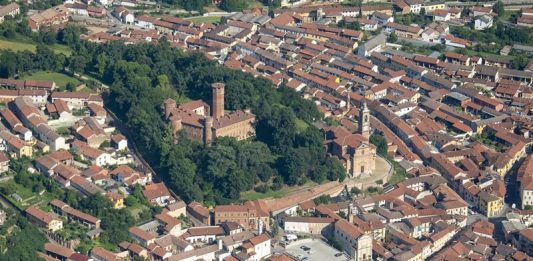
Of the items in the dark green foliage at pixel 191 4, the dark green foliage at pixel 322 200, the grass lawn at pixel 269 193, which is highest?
the dark green foliage at pixel 191 4

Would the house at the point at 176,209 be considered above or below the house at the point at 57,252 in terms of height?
below

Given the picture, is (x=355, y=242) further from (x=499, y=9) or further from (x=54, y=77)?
(x=499, y=9)

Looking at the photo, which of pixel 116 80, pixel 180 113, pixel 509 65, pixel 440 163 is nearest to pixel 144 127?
pixel 180 113

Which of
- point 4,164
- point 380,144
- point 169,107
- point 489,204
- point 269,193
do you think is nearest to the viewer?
point 4,164

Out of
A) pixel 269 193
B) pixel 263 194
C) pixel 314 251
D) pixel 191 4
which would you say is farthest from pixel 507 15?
pixel 314 251

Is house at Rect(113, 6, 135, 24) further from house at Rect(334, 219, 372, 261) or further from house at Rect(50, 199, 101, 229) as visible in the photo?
house at Rect(334, 219, 372, 261)

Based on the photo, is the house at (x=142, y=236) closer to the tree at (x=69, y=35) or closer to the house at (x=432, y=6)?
the tree at (x=69, y=35)

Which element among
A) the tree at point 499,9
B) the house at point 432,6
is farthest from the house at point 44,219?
the tree at point 499,9
